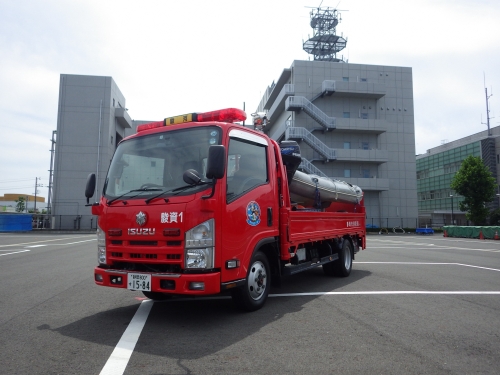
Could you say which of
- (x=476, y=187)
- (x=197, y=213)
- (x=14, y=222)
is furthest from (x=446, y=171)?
(x=197, y=213)

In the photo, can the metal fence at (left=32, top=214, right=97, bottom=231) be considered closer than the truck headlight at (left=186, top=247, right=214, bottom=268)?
No

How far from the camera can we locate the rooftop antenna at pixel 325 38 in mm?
48500

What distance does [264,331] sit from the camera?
4.71 m

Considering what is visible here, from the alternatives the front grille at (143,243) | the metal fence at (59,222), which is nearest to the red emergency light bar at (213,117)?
the front grille at (143,243)

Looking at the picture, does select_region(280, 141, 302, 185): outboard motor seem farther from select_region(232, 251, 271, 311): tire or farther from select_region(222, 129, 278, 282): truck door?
select_region(232, 251, 271, 311): tire

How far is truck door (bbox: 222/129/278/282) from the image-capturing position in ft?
16.3

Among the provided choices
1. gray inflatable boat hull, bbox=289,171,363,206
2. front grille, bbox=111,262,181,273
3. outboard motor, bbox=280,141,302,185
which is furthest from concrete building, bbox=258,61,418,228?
front grille, bbox=111,262,181,273

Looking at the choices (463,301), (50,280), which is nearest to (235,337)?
(463,301)

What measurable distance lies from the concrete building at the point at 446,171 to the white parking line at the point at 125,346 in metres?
67.9

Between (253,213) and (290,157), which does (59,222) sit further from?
(253,213)

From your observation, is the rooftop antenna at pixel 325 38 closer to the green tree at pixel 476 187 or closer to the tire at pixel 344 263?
the green tree at pixel 476 187

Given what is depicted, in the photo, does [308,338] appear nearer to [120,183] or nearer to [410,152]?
[120,183]

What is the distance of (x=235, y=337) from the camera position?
14.6 feet

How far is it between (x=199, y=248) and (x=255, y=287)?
4.42 ft
